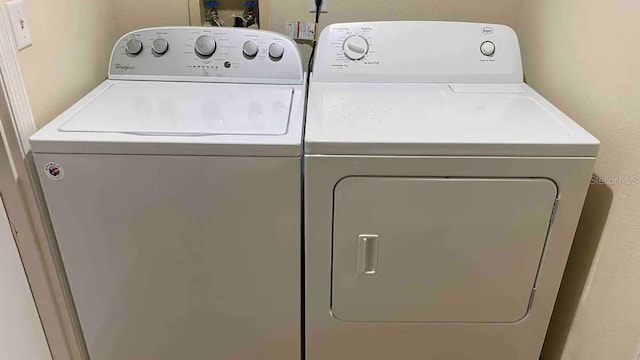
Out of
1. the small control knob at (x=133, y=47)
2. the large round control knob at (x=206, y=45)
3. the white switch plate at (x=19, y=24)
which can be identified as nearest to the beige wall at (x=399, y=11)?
the large round control knob at (x=206, y=45)

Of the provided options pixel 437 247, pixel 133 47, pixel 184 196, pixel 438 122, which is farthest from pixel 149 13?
pixel 437 247

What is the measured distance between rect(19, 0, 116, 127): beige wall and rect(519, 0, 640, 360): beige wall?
55.3 inches

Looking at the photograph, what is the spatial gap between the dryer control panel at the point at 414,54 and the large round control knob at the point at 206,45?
12.7 inches

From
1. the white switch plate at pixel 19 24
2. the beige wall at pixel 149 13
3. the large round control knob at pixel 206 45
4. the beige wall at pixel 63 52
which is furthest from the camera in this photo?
the beige wall at pixel 149 13

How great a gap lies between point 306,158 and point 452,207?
379 millimetres

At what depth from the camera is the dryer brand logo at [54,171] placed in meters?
1.16

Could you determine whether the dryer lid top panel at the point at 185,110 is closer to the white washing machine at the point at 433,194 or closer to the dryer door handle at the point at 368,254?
the white washing machine at the point at 433,194

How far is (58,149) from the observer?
1.14 metres

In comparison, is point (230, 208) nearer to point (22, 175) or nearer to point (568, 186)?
point (22, 175)

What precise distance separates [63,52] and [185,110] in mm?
393

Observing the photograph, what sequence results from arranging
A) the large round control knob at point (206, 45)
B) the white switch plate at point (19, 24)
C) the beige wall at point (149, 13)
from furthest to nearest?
the beige wall at point (149, 13), the large round control knob at point (206, 45), the white switch plate at point (19, 24)

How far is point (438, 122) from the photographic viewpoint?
126cm

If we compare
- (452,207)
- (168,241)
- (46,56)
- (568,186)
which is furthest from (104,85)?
(568,186)

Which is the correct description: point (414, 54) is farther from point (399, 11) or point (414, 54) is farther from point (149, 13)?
point (149, 13)
